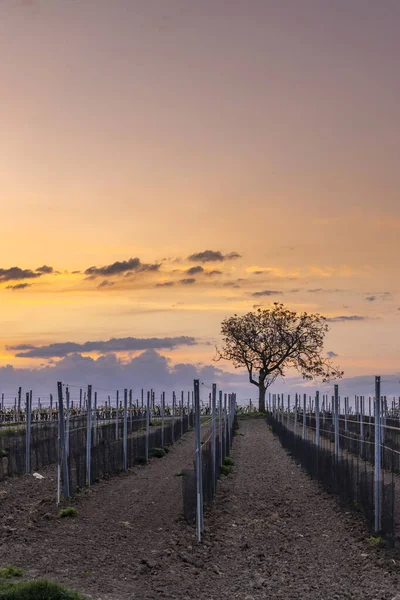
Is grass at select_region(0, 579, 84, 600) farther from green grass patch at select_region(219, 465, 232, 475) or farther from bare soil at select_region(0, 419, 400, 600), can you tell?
green grass patch at select_region(219, 465, 232, 475)

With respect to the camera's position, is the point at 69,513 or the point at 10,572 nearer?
the point at 10,572

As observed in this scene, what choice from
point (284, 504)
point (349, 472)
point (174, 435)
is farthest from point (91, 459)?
point (174, 435)

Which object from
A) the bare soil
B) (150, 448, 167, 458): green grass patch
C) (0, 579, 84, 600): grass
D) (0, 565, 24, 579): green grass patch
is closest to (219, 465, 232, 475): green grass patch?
the bare soil

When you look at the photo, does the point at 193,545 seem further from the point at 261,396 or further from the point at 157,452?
the point at 261,396

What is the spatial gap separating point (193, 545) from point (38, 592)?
14.6 feet

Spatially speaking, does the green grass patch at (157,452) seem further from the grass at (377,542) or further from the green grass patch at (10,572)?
the green grass patch at (10,572)

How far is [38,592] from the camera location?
32.4 ft

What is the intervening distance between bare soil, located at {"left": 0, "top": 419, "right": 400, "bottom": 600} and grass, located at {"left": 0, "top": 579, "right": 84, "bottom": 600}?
724 mm

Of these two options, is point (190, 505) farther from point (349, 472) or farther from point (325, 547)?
point (349, 472)

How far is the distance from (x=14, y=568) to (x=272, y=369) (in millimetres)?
57300

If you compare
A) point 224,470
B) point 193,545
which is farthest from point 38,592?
point 224,470

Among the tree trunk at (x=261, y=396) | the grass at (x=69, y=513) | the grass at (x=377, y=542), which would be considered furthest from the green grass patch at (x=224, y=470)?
the tree trunk at (x=261, y=396)

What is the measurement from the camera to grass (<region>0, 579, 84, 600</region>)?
978 cm

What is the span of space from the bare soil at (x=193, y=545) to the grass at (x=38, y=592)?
0.72 m
